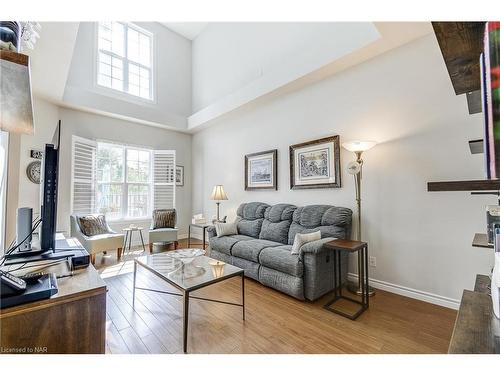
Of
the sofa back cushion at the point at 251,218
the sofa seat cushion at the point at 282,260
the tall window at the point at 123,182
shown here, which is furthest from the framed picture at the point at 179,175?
the sofa seat cushion at the point at 282,260

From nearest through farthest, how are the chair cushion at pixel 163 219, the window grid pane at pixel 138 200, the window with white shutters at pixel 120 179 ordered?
the window with white shutters at pixel 120 179, the chair cushion at pixel 163 219, the window grid pane at pixel 138 200

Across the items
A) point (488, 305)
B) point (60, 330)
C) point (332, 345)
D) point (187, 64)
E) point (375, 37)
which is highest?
point (187, 64)

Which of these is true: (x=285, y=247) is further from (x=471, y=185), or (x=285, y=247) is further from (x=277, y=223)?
(x=471, y=185)

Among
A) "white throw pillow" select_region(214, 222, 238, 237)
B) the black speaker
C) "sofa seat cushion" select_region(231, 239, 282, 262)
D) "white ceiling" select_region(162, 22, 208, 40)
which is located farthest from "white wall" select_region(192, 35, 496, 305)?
"white ceiling" select_region(162, 22, 208, 40)

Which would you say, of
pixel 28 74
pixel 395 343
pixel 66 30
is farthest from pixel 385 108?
pixel 66 30

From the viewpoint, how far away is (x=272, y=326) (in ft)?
6.61

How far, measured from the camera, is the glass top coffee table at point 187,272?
1.78m

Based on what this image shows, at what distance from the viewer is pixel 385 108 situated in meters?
2.75

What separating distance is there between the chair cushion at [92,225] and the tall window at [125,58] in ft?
8.93

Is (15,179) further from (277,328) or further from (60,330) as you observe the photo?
(277,328)

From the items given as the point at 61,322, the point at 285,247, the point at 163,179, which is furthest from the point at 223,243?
the point at 163,179

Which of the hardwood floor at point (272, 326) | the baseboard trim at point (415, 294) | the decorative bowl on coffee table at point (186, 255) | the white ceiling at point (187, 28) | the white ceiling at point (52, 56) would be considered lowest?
the hardwood floor at point (272, 326)

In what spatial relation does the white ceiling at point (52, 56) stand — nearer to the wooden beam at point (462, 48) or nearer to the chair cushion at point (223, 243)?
the chair cushion at point (223, 243)
